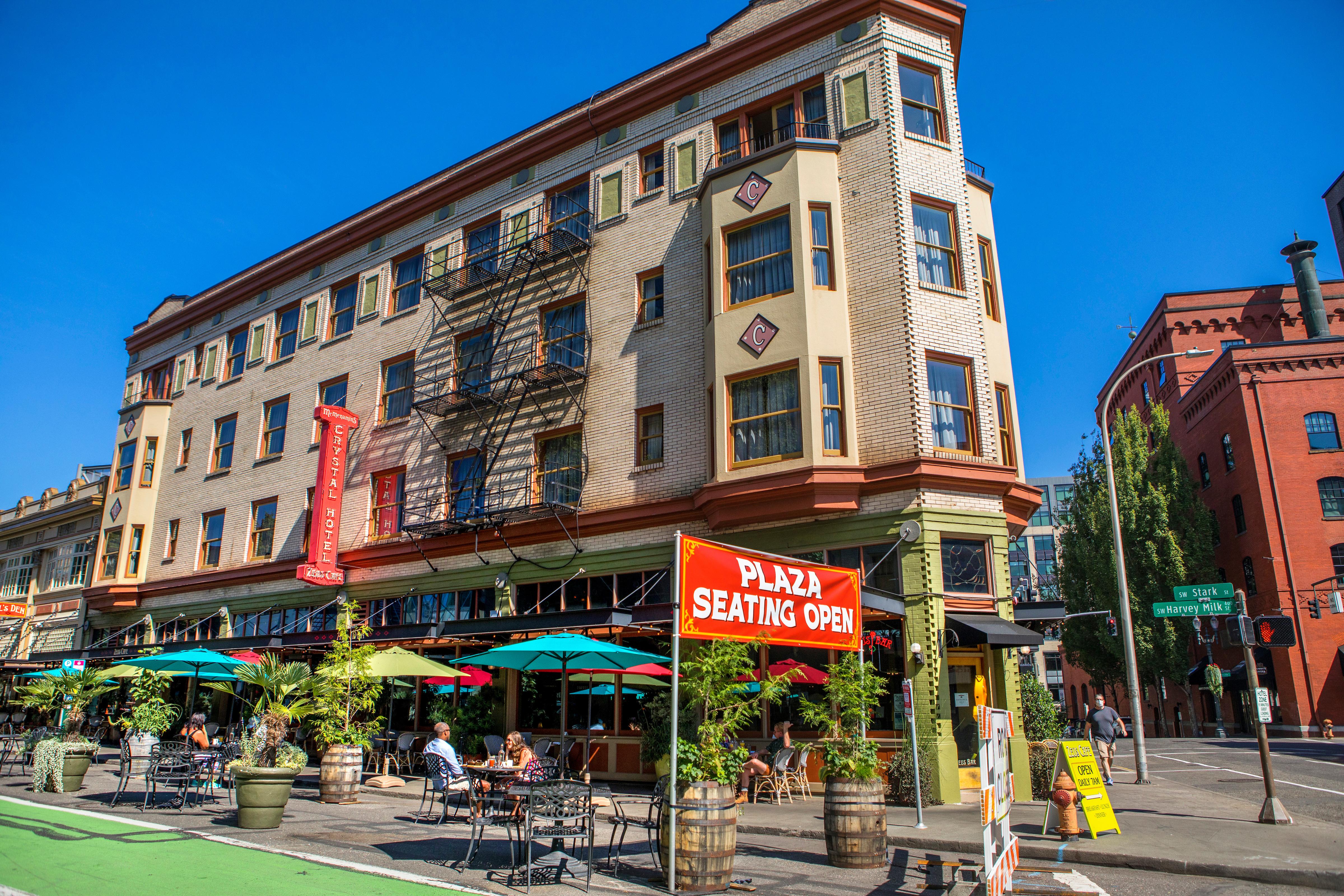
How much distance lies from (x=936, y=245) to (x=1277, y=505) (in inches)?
1178

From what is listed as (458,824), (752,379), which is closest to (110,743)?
(458,824)

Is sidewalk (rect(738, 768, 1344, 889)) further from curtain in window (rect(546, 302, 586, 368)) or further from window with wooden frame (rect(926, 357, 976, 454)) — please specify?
curtain in window (rect(546, 302, 586, 368))

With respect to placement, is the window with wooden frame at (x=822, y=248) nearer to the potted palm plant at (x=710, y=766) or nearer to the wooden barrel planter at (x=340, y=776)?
the potted palm plant at (x=710, y=766)

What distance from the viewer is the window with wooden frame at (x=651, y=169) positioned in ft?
79.4

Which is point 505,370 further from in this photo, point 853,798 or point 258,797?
point 853,798

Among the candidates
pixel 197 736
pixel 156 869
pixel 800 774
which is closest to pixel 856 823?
pixel 800 774

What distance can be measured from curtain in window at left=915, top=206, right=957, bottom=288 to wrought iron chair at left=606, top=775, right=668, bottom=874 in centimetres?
1271

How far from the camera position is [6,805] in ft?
46.9

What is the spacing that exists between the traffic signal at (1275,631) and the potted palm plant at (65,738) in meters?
21.9

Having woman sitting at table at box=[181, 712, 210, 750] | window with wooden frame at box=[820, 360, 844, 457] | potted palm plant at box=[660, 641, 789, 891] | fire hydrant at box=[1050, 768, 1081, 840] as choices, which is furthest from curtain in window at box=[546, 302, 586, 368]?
fire hydrant at box=[1050, 768, 1081, 840]

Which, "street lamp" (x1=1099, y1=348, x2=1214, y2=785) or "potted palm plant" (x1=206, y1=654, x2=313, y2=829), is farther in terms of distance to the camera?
"street lamp" (x1=1099, y1=348, x2=1214, y2=785)

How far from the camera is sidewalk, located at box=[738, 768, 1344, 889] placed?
10.3 meters

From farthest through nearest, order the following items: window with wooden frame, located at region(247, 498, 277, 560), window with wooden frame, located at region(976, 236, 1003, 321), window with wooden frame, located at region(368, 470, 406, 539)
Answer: window with wooden frame, located at region(247, 498, 277, 560) → window with wooden frame, located at region(368, 470, 406, 539) → window with wooden frame, located at region(976, 236, 1003, 321)

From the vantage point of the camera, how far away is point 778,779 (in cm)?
1672
